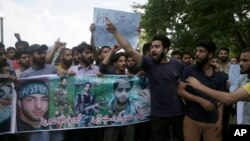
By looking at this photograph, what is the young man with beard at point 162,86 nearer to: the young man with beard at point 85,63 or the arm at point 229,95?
the young man with beard at point 85,63

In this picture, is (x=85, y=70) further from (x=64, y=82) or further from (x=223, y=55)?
(x=223, y=55)

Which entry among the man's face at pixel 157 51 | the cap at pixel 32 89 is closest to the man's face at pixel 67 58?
the cap at pixel 32 89

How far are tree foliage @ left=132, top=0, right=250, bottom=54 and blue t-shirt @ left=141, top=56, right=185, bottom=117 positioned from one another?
50.1 feet

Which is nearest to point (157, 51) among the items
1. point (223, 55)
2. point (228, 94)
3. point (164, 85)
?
point (164, 85)

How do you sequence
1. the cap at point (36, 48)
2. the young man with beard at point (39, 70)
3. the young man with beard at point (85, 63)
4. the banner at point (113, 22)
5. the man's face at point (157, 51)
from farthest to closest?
1. the banner at point (113, 22)
2. the young man with beard at point (85, 63)
3. the cap at point (36, 48)
4. the young man with beard at point (39, 70)
5. the man's face at point (157, 51)

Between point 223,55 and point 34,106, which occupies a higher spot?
point 223,55

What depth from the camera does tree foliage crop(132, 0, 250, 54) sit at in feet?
67.4

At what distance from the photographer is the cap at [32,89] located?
5883mm

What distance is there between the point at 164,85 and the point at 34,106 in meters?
1.98

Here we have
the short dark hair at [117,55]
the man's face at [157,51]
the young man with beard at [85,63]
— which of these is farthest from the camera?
the short dark hair at [117,55]

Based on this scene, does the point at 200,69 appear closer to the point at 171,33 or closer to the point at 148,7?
the point at 171,33

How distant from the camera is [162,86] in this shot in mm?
5840

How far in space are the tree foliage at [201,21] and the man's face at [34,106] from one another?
15.9 metres

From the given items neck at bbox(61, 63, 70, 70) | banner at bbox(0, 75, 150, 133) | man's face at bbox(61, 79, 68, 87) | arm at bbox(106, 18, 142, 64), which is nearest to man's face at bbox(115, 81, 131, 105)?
banner at bbox(0, 75, 150, 133)
